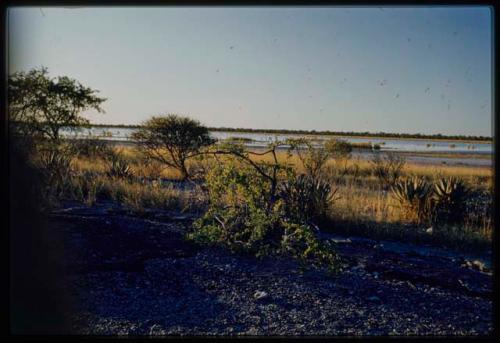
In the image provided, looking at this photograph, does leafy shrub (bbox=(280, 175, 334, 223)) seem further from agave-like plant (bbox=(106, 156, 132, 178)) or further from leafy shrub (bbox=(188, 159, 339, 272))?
agave-like plant (bbox=(106, 156, 132, 178))

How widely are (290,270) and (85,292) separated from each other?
169 centimetres

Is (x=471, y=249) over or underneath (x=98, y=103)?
underneath

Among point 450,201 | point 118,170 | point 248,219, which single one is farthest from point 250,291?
point 118,170

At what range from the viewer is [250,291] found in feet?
10.9

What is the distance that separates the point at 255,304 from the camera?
308cm

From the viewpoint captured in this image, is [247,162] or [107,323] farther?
[247,162]

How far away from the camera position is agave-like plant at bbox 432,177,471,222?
21.9ft

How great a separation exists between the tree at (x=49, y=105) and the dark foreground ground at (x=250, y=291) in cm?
140

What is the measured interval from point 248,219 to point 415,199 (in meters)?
3.49

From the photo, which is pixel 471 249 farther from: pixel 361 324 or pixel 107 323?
pixel 107 323

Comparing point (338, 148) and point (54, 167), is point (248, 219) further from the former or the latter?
point (338, 148)

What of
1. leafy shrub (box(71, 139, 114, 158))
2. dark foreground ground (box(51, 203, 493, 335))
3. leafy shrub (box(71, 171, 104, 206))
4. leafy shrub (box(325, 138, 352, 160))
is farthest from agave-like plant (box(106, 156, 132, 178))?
leafy shrub (box(325, 138, 352, 160))

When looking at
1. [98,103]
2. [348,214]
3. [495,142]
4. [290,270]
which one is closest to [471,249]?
[348,214]

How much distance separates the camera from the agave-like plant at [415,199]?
6730mm
